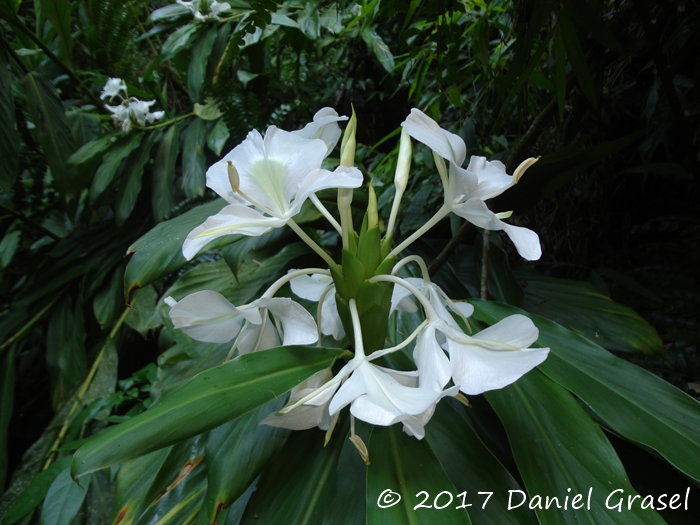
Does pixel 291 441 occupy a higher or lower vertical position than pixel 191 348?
higher

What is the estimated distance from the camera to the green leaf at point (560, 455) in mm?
342

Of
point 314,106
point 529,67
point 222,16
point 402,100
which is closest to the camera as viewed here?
point 529,67

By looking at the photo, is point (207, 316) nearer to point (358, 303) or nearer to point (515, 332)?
point (358, 303)

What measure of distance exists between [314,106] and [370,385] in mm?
2091

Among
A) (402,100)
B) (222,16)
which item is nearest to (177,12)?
(222,16)

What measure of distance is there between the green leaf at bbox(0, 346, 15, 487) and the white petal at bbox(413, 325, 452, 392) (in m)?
1.35

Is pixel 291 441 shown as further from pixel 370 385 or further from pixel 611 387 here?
pixel 611 387

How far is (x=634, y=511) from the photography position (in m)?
0.33

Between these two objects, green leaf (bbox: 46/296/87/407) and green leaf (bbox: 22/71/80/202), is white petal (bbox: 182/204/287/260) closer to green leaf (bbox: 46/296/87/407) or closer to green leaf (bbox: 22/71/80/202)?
green leaf (bbox: 22/71/80/202)

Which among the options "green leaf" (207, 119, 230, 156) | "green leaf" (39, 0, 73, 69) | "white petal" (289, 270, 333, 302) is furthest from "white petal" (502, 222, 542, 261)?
"green leaf" (39, 0, 73, 69)

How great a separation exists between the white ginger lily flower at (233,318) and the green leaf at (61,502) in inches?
25.1

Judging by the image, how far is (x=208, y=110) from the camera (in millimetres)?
1466

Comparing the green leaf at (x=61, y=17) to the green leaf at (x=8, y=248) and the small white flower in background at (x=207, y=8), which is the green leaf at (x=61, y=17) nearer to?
the small white flower in background at (x=207, y=8)

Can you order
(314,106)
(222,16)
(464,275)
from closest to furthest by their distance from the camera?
(464,275) → (222,16) → (314,106)
